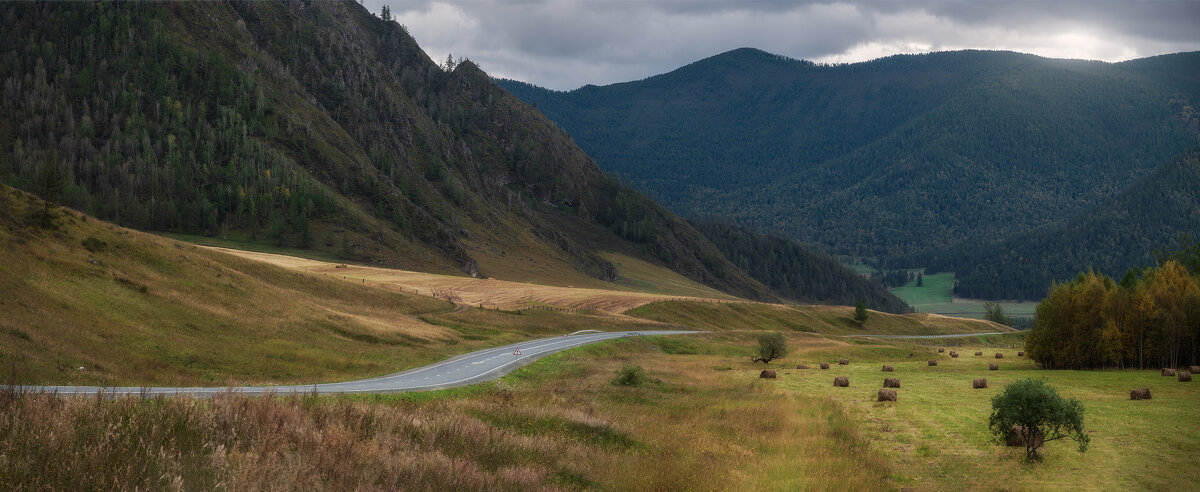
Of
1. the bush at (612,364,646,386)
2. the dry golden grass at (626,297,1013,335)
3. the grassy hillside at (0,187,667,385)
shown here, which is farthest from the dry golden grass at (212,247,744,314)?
the bush at (612,364,646,386)

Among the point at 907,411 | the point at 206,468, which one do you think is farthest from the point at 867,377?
the point at 206,468

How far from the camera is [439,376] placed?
4578cm

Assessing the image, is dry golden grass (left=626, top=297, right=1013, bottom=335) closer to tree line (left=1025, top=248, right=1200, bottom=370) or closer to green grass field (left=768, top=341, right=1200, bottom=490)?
tree line (left=1025, top=248, right=1200, bottom=370)

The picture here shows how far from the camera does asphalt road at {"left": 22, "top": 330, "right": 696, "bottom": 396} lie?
1100 inches

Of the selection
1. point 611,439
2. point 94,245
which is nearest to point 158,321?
point 94,245

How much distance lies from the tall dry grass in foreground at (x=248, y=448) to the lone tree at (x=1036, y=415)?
18.2 m

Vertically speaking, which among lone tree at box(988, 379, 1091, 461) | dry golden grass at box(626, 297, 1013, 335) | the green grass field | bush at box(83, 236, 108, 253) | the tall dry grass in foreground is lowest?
dry golden grass at box(626, 297, 1013, 335)

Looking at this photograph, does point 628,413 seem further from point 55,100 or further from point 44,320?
point 55,100

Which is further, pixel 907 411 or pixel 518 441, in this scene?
pixel 907 411

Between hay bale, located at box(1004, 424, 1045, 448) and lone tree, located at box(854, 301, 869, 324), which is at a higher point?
hay bale, located at box(1004, 424, 1045, 448)

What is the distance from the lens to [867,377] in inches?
2020

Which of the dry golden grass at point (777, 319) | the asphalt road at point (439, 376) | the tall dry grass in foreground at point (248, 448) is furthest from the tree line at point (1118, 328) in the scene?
the tall dry grass in foreground at point (248, 448)

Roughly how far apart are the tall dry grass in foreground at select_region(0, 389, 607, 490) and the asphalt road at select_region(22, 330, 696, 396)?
31.9 ft

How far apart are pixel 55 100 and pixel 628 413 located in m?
220
